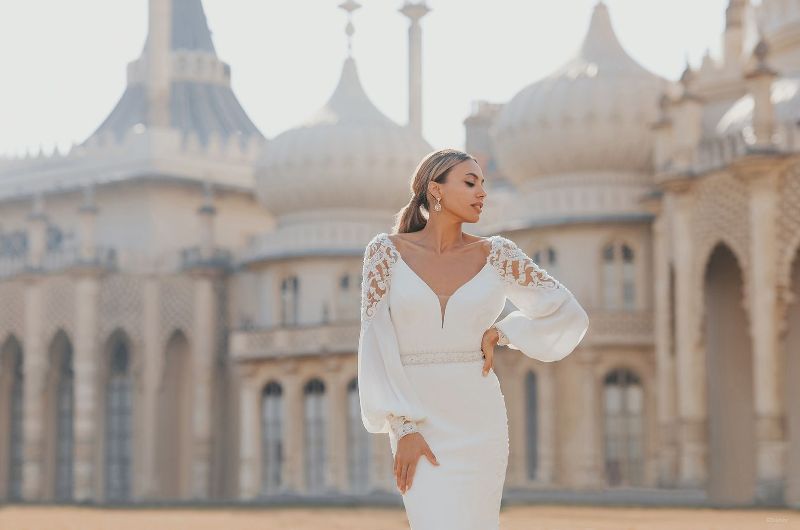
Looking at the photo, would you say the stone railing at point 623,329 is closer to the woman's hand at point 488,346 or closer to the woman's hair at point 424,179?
the woman's hair at point 424,179

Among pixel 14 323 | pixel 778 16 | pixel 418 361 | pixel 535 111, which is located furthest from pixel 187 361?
pixel 418 361

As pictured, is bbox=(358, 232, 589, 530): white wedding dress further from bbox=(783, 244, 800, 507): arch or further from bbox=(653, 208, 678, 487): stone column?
bbox=(653, 208, 678, 487): stone column

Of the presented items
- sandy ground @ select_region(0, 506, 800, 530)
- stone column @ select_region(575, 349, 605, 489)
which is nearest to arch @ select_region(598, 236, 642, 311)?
stone column @ select_region(575, 349, 605, 489)

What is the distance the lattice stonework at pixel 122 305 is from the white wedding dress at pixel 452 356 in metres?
32.4

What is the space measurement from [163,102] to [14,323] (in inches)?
253

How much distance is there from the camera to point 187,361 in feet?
126

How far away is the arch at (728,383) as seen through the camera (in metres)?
27.3

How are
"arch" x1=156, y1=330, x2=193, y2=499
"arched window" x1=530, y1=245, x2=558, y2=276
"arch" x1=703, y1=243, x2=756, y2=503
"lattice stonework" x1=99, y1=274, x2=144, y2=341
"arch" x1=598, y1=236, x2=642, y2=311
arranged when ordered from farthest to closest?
"lattice stonework" x1=99, y1=274, x2=144, y2=341 < "arch" x1=156, y1=330, x2=193, y2=499 < "arched window" x1=530, y1=245, x2=558, y2=276 < "arch" x1=598, y1=236, x2=642, y2=311 < "arch" x1=703, y1=243, x2=756, y2=503

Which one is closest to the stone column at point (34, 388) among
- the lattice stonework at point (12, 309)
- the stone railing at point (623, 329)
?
the lattice stonework at point (12, 309)

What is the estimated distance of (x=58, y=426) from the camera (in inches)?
1551

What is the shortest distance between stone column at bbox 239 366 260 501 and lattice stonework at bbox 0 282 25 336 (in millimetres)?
6794

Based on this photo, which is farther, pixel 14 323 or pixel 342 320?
pixel 14 323

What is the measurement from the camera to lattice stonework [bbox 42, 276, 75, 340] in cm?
3822

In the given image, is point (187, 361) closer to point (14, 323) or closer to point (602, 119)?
point (14, 323)
